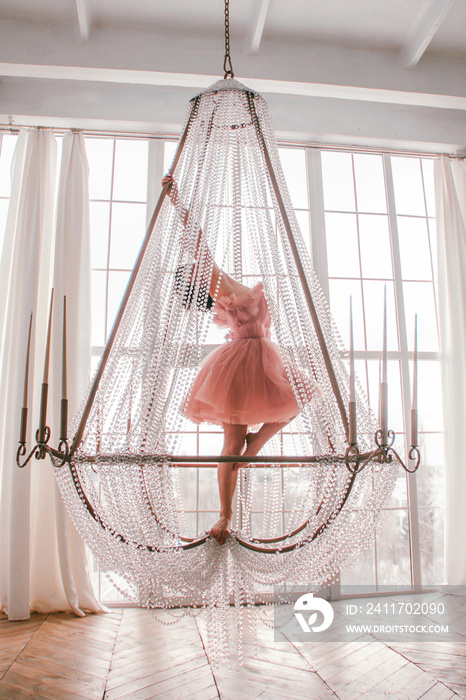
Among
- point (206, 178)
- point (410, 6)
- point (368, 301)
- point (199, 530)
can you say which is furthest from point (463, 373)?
point (206, 178)

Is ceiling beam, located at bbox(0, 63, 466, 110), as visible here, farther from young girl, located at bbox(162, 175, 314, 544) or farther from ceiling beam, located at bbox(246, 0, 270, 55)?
young girl, located at bbox(162, 175, 314, 544)

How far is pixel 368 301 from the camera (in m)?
3.91

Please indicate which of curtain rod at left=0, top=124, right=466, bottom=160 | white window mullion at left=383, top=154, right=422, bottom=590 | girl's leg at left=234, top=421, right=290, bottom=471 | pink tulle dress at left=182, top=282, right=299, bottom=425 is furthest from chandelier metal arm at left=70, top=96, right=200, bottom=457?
white window mullion at left=383, top=154, right=422, bottom=590

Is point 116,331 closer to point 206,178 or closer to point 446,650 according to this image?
point 206,178

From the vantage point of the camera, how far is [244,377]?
5.85ft

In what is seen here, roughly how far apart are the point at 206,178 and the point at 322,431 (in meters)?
0.99

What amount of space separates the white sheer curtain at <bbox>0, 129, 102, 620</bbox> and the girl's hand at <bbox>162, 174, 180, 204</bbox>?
1659 millimetres

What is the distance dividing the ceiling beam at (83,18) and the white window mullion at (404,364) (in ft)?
7.94

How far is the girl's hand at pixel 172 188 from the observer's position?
1.81 meters

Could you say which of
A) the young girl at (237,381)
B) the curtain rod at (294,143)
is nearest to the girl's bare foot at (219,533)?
the young girl at (237,381)

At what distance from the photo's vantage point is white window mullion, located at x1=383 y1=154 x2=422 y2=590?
3551 mm

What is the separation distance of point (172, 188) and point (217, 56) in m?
1.90

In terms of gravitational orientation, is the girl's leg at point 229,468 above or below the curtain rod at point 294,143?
below

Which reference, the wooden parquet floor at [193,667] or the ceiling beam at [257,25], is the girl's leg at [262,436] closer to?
the wooden parquet floor at [193,667]
